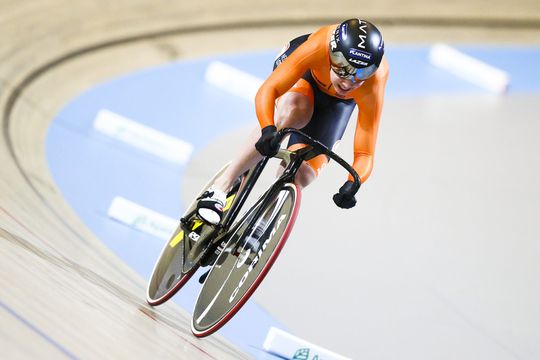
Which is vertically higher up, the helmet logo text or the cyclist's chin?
the helmet logo text

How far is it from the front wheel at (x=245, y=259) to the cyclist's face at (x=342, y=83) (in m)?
0.37

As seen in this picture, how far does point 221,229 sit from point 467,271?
2.18 meters

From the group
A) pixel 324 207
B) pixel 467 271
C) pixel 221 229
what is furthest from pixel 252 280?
pixel 324 207

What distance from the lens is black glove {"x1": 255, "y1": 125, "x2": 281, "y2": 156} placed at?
9.48 feet

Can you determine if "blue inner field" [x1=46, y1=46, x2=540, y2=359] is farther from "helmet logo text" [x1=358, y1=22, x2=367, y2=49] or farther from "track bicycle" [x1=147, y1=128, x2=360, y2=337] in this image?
"helmet logo text" [x1=358, y1=22, x2=367, y2=49]

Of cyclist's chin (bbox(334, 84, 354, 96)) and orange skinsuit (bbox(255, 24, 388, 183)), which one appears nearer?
cyclist's chin (bbox(334, 84, 354, 96))

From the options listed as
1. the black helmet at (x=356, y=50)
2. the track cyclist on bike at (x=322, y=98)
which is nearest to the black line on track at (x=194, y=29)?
the track cyclist on bike at (x=322, y=98)

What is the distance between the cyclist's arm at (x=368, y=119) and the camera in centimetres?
306

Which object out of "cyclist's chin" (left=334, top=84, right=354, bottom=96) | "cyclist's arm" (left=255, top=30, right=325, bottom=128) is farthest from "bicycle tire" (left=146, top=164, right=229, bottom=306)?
"cyclist's chin" (left=334, top=84, right=354, bottom=96)

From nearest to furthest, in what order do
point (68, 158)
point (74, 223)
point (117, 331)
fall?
point (117, 331) → point (74, 223) → point (68, 158)

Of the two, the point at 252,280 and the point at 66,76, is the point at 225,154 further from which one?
the point at 252,280

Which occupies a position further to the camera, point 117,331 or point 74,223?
point 74,223

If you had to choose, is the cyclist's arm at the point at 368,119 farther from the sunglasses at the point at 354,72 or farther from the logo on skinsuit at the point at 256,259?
the logo on skinsuit at the point at 256,259

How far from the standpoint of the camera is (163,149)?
5855mm
